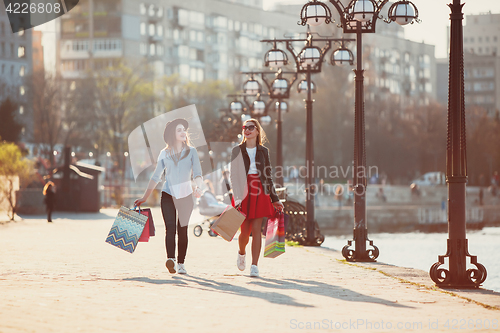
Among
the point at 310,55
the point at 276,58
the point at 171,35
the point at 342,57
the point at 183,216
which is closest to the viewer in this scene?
the point at 183,216

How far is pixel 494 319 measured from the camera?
23.7 feet

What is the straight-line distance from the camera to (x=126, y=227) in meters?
10.8

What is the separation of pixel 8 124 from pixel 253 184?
2680 inches

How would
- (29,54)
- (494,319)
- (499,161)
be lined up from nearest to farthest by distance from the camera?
(494,319) < (499,161) < (29,54)

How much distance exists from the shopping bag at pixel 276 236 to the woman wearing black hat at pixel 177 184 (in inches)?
40.2

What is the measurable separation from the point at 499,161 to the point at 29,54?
201ft

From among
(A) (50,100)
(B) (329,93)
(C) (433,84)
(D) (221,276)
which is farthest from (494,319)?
(C) (433,84)

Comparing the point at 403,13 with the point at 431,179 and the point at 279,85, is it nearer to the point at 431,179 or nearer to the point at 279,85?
the point at 279,85

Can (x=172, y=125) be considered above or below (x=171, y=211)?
above

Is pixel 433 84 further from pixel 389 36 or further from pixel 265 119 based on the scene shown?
pixel 265 119

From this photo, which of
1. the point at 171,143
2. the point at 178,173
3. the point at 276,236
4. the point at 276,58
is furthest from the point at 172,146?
the point at 276,58

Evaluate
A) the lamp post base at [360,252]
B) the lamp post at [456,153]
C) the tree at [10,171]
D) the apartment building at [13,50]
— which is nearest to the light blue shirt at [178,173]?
the lamp post at [456,153]

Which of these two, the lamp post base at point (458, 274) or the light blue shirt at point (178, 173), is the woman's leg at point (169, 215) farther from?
the lamp post base at point (458, 274)

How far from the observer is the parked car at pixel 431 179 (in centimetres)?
8094
